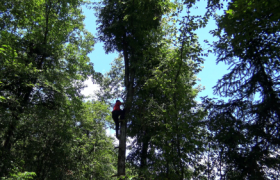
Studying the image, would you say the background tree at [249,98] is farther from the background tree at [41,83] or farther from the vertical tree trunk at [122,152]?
the background tree at [41,83]

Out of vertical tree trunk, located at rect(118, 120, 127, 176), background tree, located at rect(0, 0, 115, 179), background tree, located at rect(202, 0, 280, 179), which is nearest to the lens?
background tree, located at rect(202, 0, 280, 179)

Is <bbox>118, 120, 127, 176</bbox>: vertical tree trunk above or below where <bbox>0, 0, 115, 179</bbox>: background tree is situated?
below

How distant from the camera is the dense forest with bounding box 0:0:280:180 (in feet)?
15.8

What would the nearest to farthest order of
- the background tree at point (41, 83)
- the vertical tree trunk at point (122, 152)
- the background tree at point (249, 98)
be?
the background tree at point (249, 98), the vertical tree trunk at point (122, 152), the background tree at point (41, 83)

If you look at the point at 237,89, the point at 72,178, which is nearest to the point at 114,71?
the point at 72,178

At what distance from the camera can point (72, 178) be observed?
37.5 ft

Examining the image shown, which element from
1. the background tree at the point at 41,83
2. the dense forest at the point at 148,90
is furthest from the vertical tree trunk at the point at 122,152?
the background tree at the point at 41,83

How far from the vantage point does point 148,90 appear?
9.38 m

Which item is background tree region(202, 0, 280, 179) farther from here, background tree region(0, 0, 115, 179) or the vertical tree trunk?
background tree region(0, 0, 115, 179)

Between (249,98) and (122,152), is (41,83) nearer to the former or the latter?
(122,152)

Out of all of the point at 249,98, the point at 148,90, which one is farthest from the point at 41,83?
the point at 249,98

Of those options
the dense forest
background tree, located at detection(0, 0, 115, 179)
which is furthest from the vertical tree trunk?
background tree, located at detection(0, 0, 115, 179)

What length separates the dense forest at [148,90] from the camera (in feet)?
15.8

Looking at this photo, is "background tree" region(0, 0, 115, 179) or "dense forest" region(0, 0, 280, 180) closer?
"dense forest" region(0, 0, 280, 180)
